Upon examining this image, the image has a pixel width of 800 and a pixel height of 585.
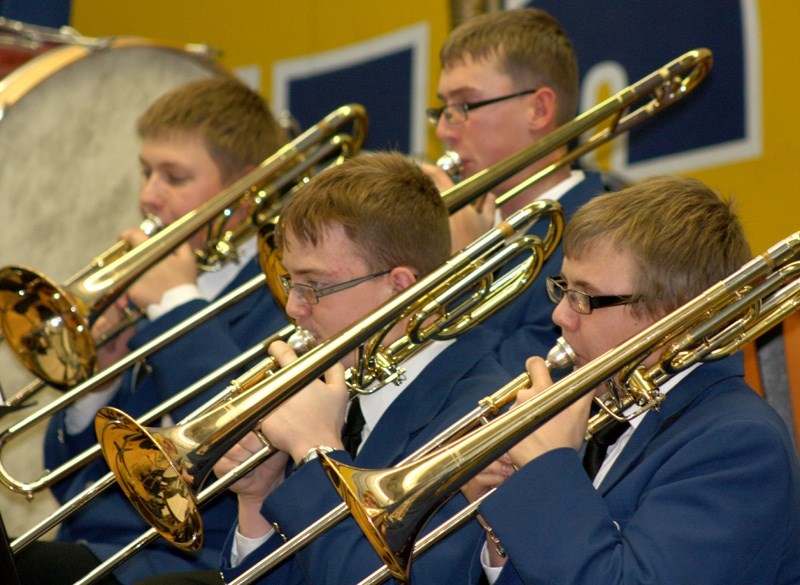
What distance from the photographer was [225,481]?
6.24 ft

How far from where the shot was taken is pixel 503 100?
2.57m

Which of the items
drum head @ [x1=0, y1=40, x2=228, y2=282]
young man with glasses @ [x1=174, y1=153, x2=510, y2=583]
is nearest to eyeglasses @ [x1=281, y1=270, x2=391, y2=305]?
young man with glasses @ [x1=174, y1=153, x2=510, y2=583]

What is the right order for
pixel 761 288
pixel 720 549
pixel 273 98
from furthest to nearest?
pixel 273 98
pixel 761 288
pixel 720 549

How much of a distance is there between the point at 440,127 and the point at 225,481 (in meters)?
1.03

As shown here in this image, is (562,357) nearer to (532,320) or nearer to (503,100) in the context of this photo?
(532,320)

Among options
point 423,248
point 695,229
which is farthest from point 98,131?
point 695,229

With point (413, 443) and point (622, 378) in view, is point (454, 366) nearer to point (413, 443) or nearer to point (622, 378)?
point (413, 443)

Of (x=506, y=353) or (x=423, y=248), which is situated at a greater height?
(x=423, y=248)

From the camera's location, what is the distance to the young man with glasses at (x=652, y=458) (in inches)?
58.1

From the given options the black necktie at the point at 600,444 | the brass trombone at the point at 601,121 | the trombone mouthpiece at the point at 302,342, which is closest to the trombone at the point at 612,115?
the brass trombone at the point at 601,121

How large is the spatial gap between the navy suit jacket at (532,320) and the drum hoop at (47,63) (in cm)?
134

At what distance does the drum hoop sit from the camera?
114 inches

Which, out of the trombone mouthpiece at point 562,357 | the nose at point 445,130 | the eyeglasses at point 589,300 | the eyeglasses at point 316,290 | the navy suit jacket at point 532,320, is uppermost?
Result: the nose at point 445,130

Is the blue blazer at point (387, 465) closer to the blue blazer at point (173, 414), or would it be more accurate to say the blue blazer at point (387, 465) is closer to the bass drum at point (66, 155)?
the blue blazer at point (173, 414)
